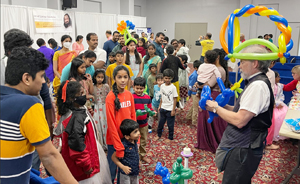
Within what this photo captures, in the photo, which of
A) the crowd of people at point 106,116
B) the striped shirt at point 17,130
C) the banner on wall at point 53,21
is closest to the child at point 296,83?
the crowd of people at point 106,116

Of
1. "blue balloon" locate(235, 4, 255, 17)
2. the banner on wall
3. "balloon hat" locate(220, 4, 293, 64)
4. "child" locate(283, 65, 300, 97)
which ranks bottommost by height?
"child" locate(283, 65, 300, 97)

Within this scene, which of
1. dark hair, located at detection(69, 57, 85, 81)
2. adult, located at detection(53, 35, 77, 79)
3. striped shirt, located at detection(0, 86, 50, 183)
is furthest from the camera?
adult, located at detection(53, 35, 77, 79)

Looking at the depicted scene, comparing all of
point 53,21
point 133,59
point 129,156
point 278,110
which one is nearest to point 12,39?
point 129,156

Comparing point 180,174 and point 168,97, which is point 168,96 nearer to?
point 168,97

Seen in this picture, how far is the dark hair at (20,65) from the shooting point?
1.08 metres

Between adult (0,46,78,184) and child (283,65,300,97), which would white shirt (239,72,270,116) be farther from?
child (283,65,300,97)

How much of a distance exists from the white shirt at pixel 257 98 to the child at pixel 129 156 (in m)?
0.96

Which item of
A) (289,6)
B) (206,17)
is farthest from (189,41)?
(289,6)

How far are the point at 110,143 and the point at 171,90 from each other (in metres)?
1.56

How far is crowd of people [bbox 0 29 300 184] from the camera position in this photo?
108 cm

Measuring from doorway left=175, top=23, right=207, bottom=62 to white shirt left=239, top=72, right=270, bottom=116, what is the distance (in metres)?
11.7

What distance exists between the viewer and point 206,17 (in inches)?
501

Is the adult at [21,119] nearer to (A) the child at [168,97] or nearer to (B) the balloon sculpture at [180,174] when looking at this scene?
(B) the balloon sculpture at [180,174]

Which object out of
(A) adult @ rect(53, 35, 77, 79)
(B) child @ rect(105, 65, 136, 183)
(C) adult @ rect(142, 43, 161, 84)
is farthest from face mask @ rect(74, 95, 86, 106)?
(C) adult @ rect(142, 43, 161, 84)
